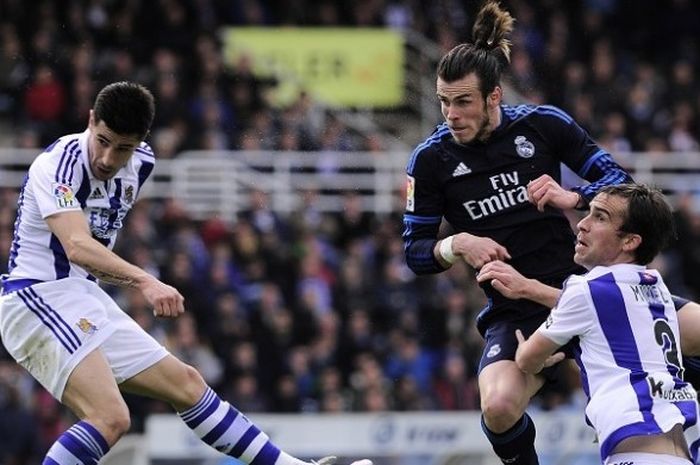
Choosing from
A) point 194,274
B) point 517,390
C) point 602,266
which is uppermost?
point 602,266

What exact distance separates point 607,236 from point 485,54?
150cm

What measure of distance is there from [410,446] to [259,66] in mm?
7988

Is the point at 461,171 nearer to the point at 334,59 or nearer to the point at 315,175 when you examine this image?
the point at 315,175

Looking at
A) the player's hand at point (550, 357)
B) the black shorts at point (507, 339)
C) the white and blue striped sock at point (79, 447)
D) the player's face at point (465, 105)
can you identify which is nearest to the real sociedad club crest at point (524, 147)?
the player's face at point (465, 105)

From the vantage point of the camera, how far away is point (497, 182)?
7.94m

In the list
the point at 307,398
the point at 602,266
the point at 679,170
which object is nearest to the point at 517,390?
the point at 602,266

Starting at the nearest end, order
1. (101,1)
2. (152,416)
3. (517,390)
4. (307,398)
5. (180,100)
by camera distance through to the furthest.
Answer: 1. (517,390)
2. (152,416)
3. (307,398)
4. (180,100)
5. (101,1)

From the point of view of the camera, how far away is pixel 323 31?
69.0 ft

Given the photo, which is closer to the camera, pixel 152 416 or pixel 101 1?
pixel 152 416

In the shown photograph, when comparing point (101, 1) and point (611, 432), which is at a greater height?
point (101, 1)

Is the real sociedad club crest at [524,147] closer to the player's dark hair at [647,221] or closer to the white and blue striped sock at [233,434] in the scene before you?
the player's dark hair at [647,221]

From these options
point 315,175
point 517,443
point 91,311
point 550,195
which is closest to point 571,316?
point 550,195

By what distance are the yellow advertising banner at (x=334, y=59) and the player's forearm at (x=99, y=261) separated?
13.3 m

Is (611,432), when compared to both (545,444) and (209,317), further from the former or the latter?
(209,317)
